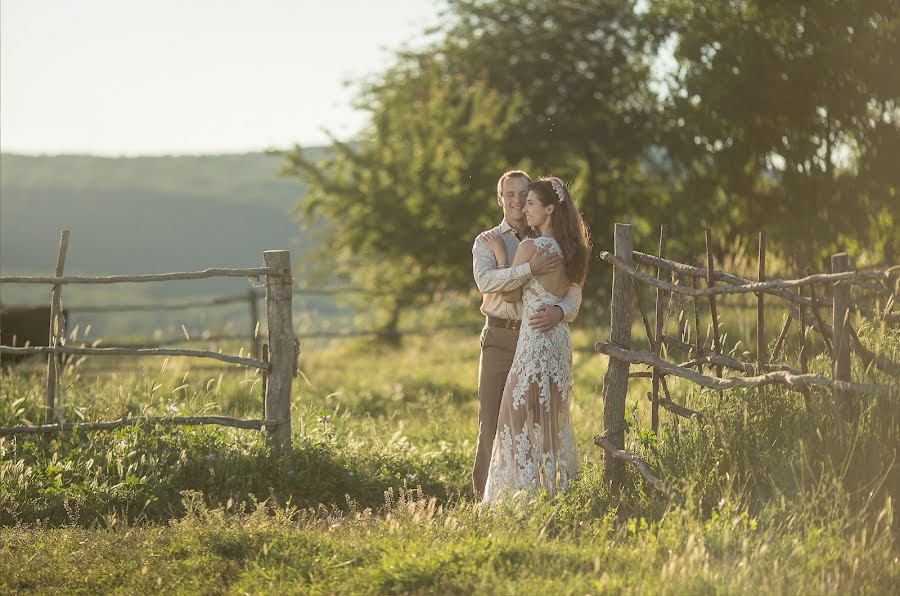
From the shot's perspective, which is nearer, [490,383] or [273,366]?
[490,383]

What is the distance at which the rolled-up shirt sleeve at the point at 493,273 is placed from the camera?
5.20 m

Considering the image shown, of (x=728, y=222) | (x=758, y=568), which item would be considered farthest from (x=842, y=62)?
(x=758, y=568)

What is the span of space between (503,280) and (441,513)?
1383mm

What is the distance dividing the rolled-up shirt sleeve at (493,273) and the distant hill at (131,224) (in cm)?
7806

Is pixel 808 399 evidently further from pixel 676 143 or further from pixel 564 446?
pixel 676 143

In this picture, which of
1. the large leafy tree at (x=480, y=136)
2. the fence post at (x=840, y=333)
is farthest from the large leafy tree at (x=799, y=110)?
the fence post at (x=840, y=333)

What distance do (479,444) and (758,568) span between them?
91.7 inches

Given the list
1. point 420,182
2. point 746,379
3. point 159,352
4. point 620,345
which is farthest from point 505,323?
point 420,182

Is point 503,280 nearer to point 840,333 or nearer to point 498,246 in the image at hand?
point 498,246

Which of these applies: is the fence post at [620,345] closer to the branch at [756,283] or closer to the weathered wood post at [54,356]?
the branch at [756,283]

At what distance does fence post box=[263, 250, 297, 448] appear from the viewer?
6551 millimetres

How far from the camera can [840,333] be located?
4199 millimetres

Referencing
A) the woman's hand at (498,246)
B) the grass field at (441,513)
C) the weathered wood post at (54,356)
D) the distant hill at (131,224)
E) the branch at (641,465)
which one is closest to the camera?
the grass field at (441,513)

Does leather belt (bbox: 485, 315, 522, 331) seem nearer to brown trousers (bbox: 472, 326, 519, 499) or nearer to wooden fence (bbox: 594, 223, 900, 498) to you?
brown trousers (bbox: 472, 326, 519, 499)
